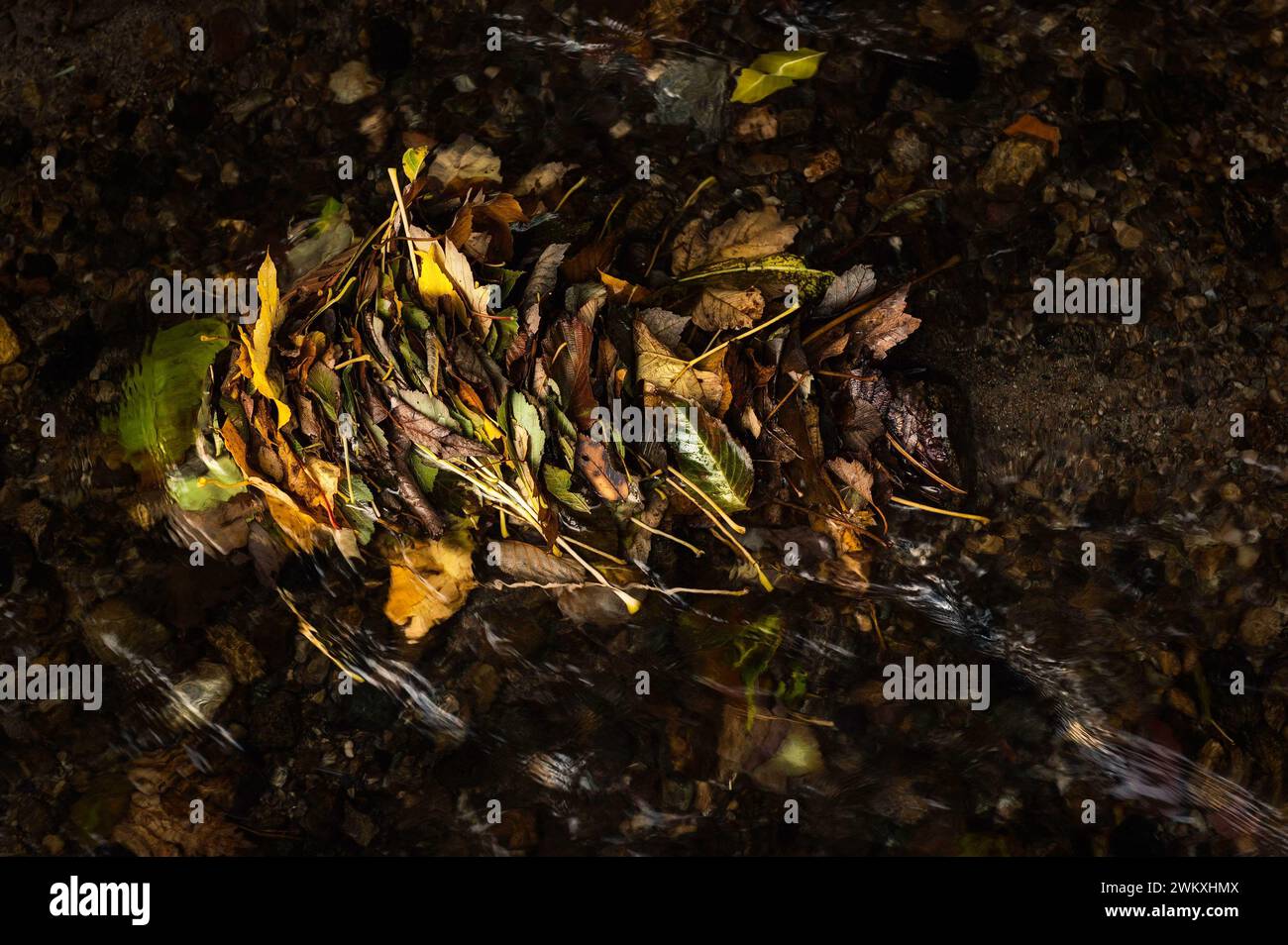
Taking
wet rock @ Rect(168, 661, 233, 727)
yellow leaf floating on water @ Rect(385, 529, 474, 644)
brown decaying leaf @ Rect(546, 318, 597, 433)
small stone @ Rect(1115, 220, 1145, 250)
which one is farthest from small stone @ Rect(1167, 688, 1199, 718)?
wet rock @ Rect(168, 661, 233, 727)

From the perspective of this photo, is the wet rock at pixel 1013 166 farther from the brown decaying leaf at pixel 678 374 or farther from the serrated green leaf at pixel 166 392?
the serrated green leaf at pixel 166 392

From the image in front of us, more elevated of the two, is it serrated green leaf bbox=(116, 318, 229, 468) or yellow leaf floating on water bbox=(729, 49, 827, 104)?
yellow leaf floating on water bbox=(729, 49, 827, 104)

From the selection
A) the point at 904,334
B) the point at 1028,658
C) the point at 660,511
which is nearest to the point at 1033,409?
the point at 904,334

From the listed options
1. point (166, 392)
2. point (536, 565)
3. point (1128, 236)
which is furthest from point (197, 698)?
point (1128, 236)

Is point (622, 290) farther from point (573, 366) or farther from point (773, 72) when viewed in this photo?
point (773, 72)

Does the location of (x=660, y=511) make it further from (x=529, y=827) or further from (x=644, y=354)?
(x=529, y=827)

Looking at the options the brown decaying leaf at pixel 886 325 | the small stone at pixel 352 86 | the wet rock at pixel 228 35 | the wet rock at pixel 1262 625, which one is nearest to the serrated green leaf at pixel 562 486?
the brown decaying leaf at pixel 886 325

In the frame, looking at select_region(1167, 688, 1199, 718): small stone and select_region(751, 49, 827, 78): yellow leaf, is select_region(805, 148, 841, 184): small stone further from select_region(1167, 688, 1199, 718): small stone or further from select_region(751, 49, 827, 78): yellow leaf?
select_region(1167, 688, 1199, 718): small stone

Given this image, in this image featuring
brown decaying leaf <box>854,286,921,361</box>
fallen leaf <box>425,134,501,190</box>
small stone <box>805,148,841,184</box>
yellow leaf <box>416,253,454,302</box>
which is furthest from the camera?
small stone <box>805,148,841,184</box>
